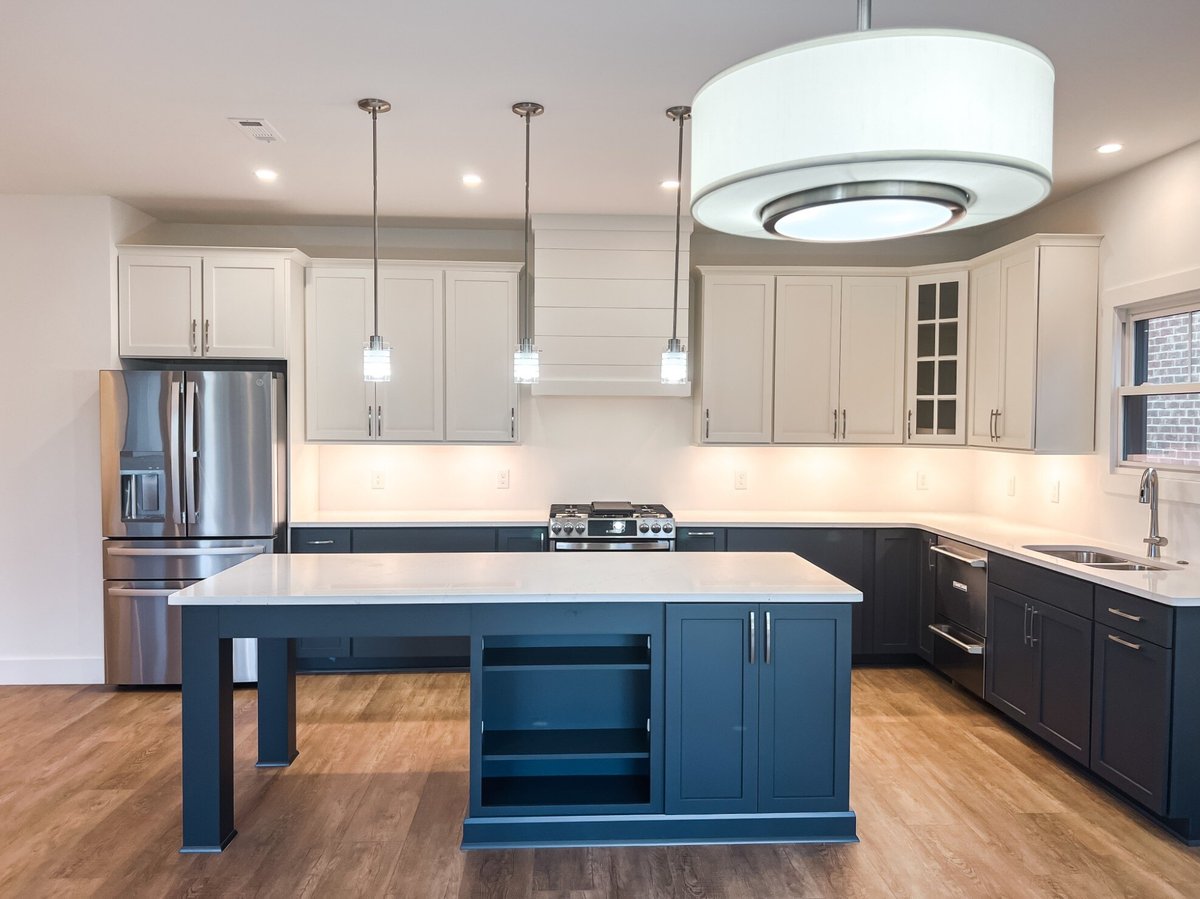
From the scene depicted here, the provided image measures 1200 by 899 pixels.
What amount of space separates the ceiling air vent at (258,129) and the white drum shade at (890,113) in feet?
8.78

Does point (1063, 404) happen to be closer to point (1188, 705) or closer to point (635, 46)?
point (1188, 705)

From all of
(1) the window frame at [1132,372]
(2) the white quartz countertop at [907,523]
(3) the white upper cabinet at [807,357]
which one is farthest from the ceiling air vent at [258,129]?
(1) the window frame at [1132,372]

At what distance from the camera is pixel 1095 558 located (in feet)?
12.3

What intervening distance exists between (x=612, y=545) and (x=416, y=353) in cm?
162

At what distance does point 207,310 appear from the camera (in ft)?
14.9

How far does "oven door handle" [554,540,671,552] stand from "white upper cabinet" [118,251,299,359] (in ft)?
6.26

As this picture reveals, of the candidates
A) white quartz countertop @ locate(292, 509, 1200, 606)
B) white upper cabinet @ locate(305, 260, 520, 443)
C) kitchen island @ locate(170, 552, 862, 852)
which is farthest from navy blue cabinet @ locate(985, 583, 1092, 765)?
white upper cabinet @ locate(305, 260, 520, 443)

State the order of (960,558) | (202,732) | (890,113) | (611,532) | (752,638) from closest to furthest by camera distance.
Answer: (890,113) → (202,732) → (752,638) → (960,558) → (611,532)

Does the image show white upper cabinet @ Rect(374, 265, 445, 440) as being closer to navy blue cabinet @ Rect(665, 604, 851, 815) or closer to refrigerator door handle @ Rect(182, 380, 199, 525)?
refrigerator door handle @ Rect(182, 380, 199, 525)

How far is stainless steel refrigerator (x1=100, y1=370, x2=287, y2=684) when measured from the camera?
14.0ft

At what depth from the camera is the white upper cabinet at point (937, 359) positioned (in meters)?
4.70

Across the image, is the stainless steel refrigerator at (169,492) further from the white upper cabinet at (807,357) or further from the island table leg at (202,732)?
the white upper cabinet at (807,357)

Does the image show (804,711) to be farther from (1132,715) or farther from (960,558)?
(960,558)

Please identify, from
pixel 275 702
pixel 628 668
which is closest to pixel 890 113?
pixel 628 668
